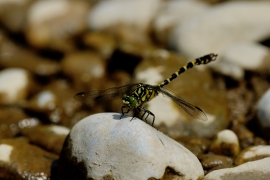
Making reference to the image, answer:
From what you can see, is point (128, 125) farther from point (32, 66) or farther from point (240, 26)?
point (32, 66)

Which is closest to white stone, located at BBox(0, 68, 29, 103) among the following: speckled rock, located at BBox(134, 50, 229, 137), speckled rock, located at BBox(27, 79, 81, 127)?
speckled rock, located at BBox(27, 79, 81, 127)

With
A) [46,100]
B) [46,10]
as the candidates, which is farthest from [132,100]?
[46,10]

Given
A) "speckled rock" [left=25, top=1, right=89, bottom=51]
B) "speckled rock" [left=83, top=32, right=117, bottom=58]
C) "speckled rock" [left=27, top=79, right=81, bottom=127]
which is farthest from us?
"speckled rock" [left=25, top=1, right=89, bottom=51]

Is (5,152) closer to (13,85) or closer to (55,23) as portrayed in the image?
(13,85)

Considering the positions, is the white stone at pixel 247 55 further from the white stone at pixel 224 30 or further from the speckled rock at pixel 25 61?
the speckled rock at pixel 25 61

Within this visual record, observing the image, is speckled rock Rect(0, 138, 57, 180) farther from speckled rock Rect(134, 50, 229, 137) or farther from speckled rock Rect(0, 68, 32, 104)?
speckled rock Rect(0, 68, 32, 104)

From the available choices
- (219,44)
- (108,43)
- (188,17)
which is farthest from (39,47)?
(219,44)
